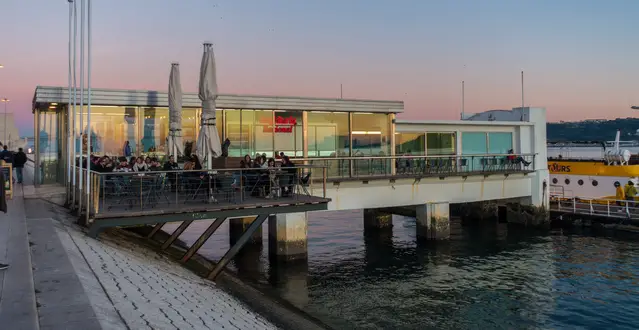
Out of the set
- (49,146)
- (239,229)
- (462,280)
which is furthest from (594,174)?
(49,146)

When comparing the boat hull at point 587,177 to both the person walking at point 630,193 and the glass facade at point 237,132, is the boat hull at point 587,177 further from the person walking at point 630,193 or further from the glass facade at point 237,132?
the glass facade at point 237,132

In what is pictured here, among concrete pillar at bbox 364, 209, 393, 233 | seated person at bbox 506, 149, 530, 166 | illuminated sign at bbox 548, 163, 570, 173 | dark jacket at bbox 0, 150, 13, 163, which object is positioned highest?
dark jacket at bbox 0, 150, 13, 163

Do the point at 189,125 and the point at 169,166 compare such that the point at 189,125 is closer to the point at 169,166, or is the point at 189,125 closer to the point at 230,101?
the point at 230,101

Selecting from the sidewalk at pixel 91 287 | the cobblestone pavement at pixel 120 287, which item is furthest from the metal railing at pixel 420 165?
the sidewalk at pixel 91 287

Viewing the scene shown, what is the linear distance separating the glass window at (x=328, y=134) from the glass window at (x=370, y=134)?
59 cm

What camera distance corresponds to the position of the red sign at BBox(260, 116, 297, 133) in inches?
967

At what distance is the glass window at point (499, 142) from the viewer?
108 ft

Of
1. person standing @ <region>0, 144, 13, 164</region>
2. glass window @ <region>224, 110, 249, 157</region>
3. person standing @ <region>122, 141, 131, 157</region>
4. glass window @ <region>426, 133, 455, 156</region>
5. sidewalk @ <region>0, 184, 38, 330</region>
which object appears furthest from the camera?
glass window @ <region>426, 133, 455, 156</region>

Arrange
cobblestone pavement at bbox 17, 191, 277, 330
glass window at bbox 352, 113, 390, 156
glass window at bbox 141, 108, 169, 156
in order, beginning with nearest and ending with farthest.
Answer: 1. cobblestone pavement at bbox 17, 191, 277, 330
2. glass window at bbox 141, 108, 169, 156
3. glass window at bbox 352, 113, 390, 156

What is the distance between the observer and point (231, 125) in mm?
23844

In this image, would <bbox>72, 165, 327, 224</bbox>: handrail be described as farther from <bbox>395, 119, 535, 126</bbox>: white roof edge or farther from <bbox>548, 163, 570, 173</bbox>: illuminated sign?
<bbox>548, 163, 570, 173</bbox>: illuminated sign

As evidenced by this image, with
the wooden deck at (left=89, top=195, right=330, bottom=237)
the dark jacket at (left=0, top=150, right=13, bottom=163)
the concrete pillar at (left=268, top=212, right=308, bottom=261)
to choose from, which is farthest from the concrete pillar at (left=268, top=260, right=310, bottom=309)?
the dark jacket at (left=0, top=150, right=13, bottom=163)

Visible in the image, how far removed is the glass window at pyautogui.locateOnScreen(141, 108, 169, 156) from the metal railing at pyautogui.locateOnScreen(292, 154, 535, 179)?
6.00 m

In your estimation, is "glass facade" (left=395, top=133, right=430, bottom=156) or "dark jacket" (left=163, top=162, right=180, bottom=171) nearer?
"dark jacket" (left=163, top=162, right=180, bottom=171)
